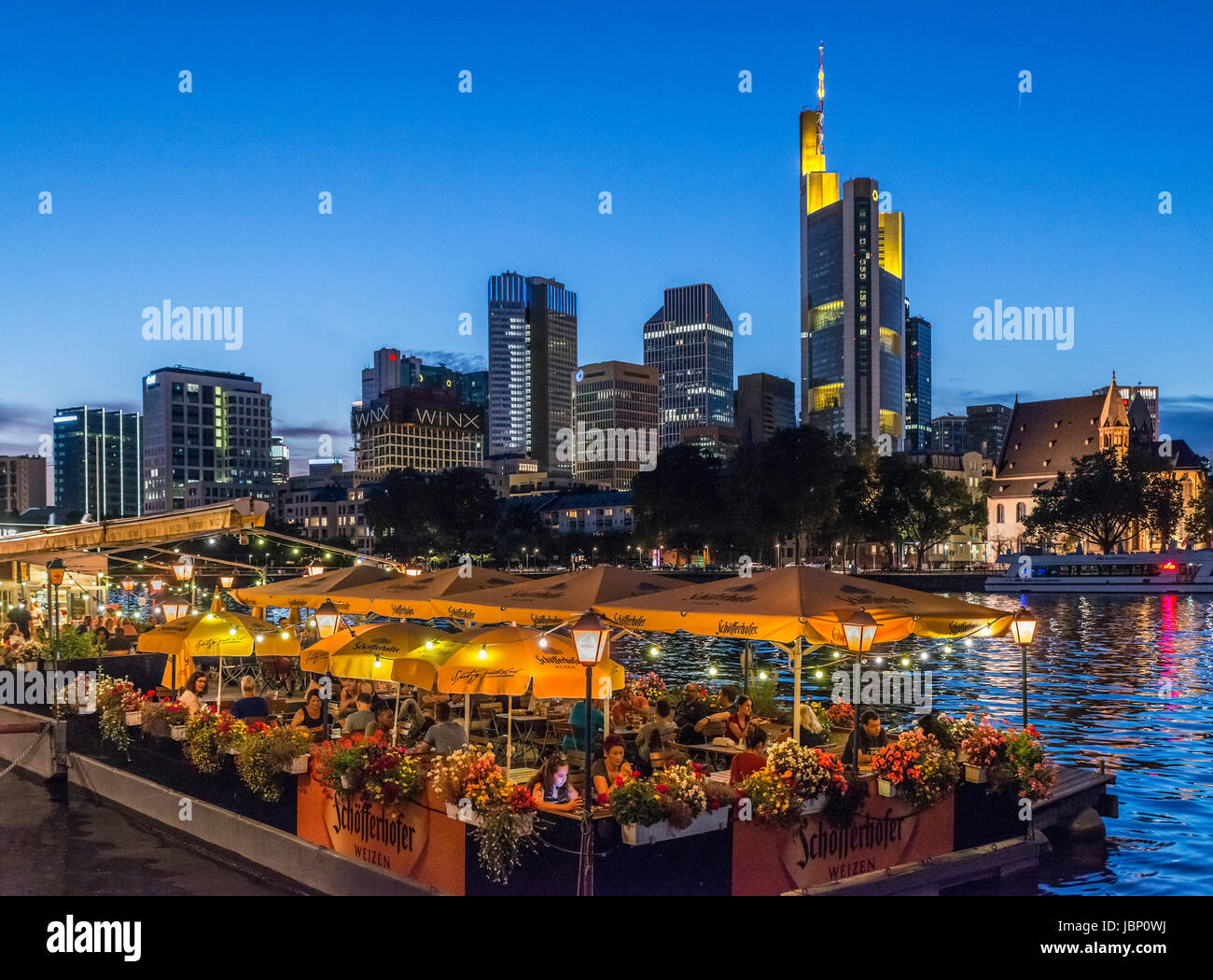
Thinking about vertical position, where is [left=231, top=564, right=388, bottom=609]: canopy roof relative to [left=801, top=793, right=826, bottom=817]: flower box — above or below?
above

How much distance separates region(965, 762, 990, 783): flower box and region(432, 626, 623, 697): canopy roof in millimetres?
4450

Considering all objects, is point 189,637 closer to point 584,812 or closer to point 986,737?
point 584,812

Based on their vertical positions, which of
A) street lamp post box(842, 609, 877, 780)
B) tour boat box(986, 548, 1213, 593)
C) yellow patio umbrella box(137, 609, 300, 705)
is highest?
street lamp post box(842, 609, 877, 780)

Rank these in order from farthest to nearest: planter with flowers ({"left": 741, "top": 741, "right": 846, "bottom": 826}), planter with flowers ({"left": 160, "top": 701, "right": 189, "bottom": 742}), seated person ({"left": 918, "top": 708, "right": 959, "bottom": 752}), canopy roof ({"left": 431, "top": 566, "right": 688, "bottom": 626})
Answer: canopy roof ({"left": 431, "top": 566, "right": 688, "bottom": 626}) → planter with flowers ({"left": 160, "top": 701, "right": 189, "bottom": 742}) → seated person ({"left": 918, "top": 708, "right": 959, "bottom": 752}) → planter with flowers ({"left": 741, "top": 741, "right": 846, "bottom": 826})

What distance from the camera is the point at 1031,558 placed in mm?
121062

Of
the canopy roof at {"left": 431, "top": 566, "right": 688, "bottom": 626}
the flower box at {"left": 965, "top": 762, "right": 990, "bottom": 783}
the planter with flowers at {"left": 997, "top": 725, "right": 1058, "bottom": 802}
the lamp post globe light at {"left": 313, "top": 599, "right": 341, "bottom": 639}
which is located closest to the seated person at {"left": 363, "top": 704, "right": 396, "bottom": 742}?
the canopy roof at {"left": 431, "top": 566, "right": 688, "bottom": 626}

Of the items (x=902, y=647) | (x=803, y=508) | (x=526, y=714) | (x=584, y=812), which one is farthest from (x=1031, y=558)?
(x=584, y=812)

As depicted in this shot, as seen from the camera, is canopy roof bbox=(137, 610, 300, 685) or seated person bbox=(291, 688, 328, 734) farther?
canopy roof bbox=(137, 610, 300, 685)

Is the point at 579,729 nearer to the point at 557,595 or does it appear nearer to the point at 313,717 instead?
the point at 557,595

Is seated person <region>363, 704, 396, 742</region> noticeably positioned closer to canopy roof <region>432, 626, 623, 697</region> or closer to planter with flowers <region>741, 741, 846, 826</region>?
canopy roof <region>432, 626, 623, 697</region>

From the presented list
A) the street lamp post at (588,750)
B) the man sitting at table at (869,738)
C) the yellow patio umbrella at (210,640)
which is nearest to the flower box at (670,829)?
the street lamp post at (588,750)

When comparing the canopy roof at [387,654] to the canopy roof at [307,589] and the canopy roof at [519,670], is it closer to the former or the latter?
the canopy roof at [519,670]

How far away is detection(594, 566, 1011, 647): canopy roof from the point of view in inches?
532
